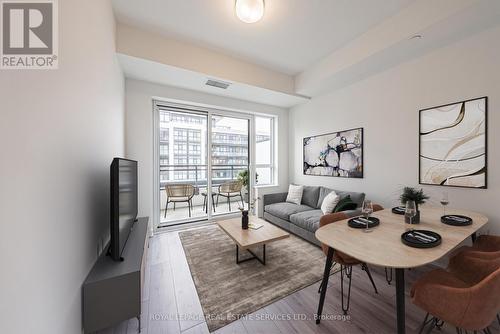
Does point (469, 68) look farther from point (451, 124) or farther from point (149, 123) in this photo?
point (149, 123)

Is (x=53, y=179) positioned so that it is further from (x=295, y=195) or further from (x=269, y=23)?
(x=295, y=195)

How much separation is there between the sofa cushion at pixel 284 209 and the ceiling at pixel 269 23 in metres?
2.79

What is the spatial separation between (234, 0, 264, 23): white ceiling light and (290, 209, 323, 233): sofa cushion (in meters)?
2.88

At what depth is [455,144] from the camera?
90.1 inches

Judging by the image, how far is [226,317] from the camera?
1.66m

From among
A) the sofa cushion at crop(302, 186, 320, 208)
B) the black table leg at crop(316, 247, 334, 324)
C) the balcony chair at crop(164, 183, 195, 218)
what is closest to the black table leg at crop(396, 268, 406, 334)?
the black table leg at crop(316, 247, 334, 324)

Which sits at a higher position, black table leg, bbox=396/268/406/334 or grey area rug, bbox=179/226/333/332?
black table leg, bbox=396/268/406/334

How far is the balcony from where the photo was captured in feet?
13.6

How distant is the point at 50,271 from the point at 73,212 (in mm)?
414

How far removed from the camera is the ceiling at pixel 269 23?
2158 mm

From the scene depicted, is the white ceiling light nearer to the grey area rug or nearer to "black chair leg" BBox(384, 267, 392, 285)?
the grey area rug

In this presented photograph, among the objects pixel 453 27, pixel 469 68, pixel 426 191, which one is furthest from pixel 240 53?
pixel 426 191

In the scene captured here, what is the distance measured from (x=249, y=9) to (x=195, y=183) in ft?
11.4

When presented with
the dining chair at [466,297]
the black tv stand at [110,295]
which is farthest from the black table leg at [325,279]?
the black tv stand at [110,295]
